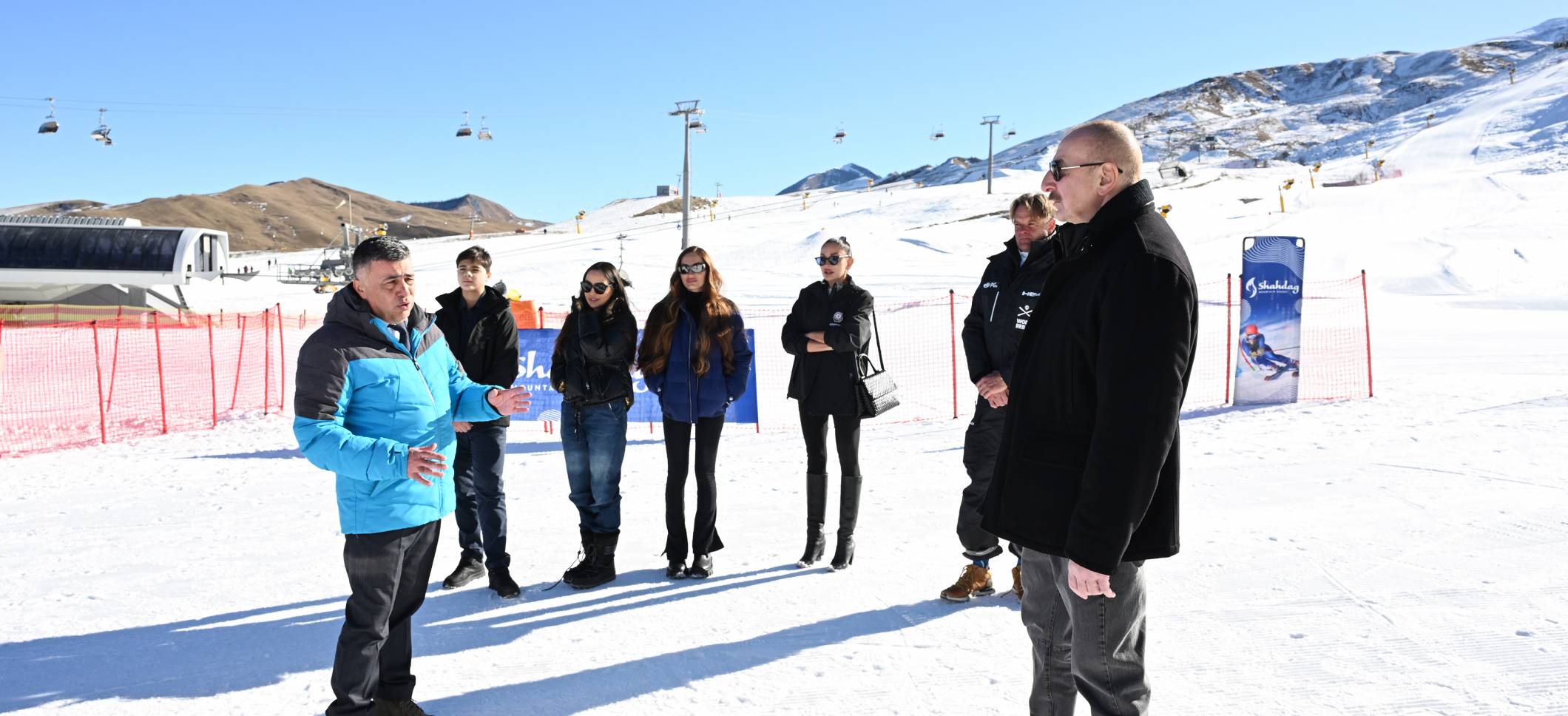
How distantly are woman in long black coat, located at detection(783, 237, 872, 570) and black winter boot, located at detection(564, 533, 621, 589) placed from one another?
0.97 metres

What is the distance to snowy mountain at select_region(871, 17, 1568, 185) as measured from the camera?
66.6m

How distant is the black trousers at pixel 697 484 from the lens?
188 inches

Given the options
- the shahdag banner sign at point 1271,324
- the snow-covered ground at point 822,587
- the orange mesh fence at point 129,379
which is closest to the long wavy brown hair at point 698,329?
the snow-covered ground at point 822,587

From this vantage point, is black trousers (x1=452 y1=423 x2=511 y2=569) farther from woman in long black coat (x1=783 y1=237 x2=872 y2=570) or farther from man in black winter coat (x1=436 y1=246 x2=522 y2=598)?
woman in long black coat (x1=783 y1=237 x2=872 y2=570)

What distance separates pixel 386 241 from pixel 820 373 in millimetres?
2382

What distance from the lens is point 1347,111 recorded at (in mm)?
107812

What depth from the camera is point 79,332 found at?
20.8m

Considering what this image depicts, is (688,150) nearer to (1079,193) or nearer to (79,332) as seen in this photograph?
(79,332)

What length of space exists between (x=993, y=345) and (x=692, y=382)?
1.51 meters

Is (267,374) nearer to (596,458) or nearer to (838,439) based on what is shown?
(596,458)

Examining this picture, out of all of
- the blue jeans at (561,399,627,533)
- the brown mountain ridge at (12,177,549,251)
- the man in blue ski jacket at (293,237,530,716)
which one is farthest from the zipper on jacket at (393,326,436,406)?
the brown mountain ridge at (12,177,549,251)

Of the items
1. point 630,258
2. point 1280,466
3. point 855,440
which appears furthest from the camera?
point 630,258

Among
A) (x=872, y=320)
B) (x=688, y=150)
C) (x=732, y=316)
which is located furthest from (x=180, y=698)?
(x=688, y=150)

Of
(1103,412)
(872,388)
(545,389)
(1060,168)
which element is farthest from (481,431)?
(545,389)
